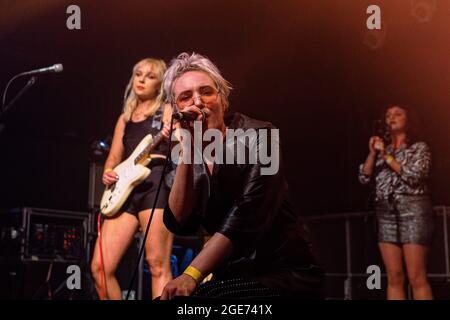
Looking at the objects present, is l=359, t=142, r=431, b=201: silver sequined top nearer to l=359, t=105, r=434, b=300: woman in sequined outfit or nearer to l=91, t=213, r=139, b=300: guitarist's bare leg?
l=359, t=105, r=434, b=300: woman in sequined outfit

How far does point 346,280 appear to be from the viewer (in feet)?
19.0

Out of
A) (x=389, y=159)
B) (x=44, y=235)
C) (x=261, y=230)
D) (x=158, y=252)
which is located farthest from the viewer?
(x=44, y=235)

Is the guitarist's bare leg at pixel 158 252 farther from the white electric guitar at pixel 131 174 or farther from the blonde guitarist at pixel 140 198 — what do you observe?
the white electric guitar at pixel 131 174

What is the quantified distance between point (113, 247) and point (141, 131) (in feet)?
2.37

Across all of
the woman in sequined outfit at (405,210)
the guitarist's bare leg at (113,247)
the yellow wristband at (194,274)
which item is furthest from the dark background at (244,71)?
the yellow wristband at (194,274)

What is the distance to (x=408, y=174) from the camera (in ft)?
13.4

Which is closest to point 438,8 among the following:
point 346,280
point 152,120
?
point 152,120

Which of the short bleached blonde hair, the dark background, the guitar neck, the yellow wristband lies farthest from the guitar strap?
the yellow wristband

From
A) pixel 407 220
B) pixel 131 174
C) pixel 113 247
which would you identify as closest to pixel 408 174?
pixel 407 220

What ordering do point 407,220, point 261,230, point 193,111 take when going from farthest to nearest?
point 407,220 → point 193,111 → point 261,230

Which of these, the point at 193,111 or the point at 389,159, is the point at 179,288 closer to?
the point at 193,111

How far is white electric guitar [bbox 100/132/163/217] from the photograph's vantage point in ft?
11.5

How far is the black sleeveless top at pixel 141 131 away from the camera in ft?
11.7
